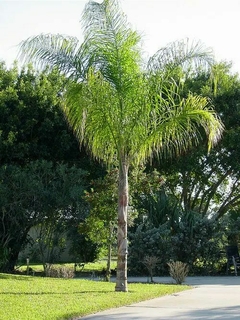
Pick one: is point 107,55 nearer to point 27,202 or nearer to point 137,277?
point 27,202

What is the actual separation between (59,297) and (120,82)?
5769 mm

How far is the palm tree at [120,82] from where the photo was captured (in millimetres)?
15867

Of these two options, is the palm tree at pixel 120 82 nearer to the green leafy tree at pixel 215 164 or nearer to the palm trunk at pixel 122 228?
the palm trunk at pixel 122 228

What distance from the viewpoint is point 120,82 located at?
52.4ft

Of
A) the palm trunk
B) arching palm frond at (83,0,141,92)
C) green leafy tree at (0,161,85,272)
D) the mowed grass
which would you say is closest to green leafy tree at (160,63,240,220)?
green leafy tree at (0,161,85,272)

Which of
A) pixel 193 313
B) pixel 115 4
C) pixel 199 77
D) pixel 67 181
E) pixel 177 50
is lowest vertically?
pixel 193 313

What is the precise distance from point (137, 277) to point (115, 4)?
12184 millimetres

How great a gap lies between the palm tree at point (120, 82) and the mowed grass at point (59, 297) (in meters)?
1.05

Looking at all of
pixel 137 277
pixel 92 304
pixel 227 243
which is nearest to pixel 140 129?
pixel 92 304

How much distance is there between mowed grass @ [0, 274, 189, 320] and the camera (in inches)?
437

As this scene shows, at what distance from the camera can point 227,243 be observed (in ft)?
87.1

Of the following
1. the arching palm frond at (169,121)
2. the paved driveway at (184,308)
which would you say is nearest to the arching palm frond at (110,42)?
the arching palm frond at (169,121)

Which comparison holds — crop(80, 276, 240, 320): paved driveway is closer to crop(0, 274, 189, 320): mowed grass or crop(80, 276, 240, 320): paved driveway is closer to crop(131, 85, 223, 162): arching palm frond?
crop(0, 274, 189, 320): mowed grass

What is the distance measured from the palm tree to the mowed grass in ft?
3.46
